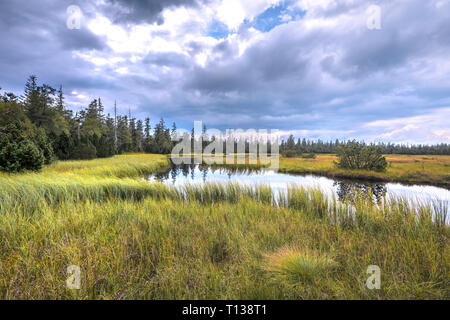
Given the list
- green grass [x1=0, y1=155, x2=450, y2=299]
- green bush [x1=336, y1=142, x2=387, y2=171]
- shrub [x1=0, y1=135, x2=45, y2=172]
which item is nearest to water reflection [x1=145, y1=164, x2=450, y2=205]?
green grass [x1=0, y1=155, x2=450, y2=299]

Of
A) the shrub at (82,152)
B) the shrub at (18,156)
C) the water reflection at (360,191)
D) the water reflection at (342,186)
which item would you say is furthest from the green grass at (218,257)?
the shrub at (82,152)

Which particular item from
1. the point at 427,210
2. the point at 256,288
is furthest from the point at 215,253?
the point at 427,210

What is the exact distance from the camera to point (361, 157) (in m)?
21.2

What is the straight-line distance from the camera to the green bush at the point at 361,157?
20.1 meters

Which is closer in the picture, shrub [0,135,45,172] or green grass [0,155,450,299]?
green grass [0,155,450,299]

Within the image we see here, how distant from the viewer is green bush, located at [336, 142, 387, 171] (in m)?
20.1

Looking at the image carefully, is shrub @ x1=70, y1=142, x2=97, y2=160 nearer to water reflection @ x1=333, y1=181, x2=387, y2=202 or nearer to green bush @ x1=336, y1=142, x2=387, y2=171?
water reflection @ x1=333, y1=181, x2=387, y2=202

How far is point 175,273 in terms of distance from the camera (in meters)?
2.62

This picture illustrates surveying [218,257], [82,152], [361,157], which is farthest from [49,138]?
[361,157]

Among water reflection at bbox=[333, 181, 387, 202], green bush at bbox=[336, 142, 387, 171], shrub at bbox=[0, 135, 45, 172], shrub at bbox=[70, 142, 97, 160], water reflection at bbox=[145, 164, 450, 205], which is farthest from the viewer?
shrub at bbox=[70, 142, 97, 160]

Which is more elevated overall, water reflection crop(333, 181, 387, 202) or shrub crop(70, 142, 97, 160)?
shrub crop(70, 142, 97, 160)

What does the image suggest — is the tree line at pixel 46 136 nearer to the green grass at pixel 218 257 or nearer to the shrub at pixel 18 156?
the shrub at pixel 18 156
